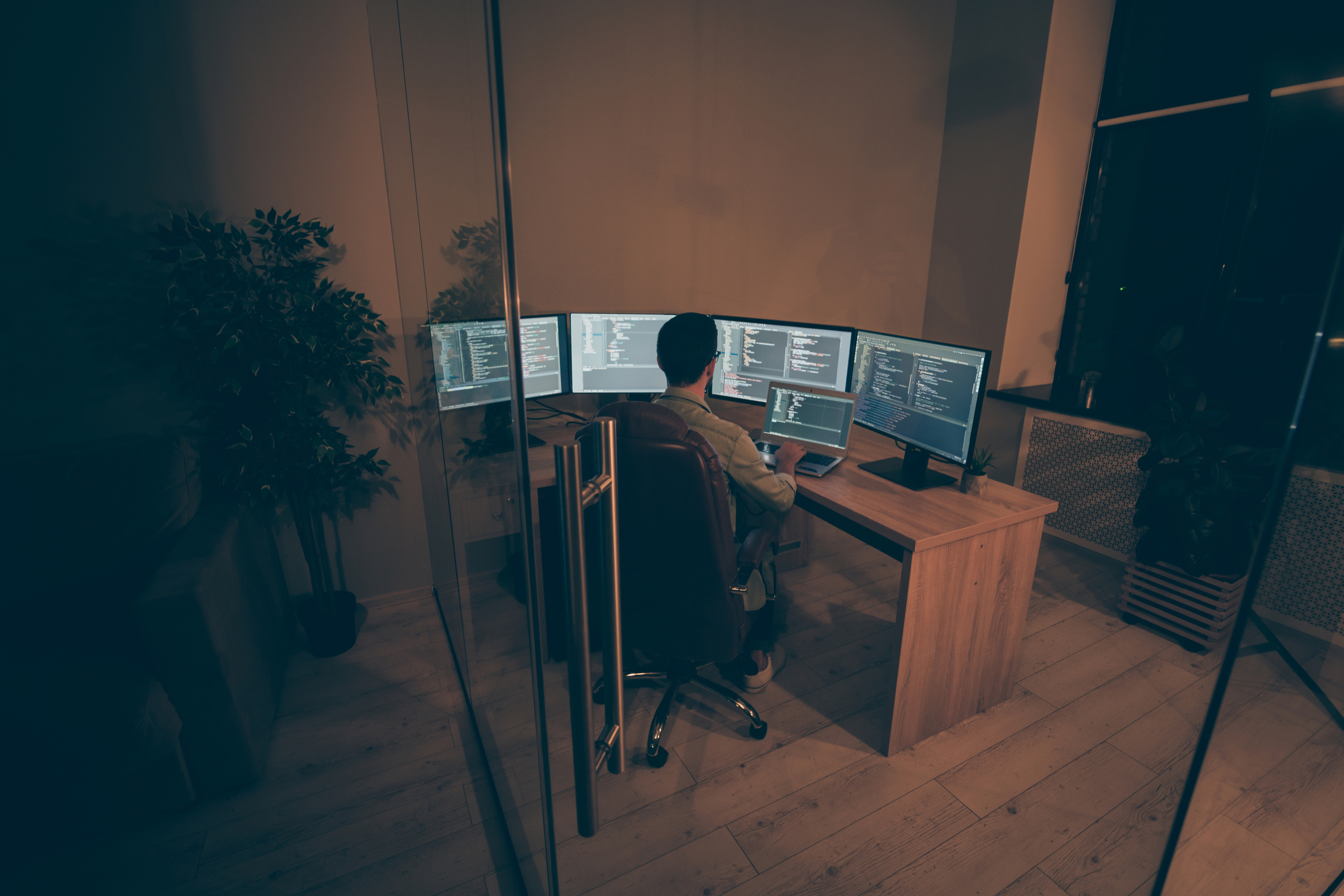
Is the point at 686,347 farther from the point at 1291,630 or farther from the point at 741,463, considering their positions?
the point at 1291,630

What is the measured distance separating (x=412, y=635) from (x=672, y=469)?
164cm

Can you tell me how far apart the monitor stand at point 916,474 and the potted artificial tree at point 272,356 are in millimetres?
1838

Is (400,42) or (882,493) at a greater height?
(400,42)

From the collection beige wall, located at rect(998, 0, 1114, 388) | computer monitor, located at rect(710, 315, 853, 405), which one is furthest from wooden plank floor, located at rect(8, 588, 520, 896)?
beige wall, located at rect(998, 0, 1114, 388)

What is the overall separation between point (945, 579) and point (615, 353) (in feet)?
4.99

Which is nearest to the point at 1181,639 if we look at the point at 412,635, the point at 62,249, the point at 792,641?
the point at 792,641

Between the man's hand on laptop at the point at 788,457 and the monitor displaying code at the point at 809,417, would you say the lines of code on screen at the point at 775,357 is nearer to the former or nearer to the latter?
the monitor displaying code at the point at 809,417

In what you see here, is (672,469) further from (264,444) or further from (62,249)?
(62,249)

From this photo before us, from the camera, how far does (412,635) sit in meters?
2.44

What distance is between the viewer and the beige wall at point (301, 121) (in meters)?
1.94

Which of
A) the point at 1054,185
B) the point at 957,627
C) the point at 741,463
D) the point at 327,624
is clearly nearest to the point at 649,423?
the point at 741,463

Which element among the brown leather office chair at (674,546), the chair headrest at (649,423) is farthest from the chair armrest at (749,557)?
the chair headrest at (649,423)

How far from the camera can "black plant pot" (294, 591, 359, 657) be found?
Answer: 2258mm

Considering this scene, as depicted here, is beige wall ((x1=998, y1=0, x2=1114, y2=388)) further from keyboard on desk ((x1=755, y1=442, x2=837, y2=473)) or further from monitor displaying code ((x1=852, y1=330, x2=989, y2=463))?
keyboard on desk ((x1=755, y1=442, x2=837, y2=473))
